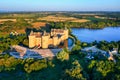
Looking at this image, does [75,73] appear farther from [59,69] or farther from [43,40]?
[43,40]

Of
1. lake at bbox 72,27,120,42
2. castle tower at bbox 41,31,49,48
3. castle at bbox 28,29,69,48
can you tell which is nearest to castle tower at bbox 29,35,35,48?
castle at bbox 28,29,69,48

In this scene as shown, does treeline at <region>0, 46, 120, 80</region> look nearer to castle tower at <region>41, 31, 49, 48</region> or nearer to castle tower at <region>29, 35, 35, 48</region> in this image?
castle tower at <region>29, 35, 35, 48</region>

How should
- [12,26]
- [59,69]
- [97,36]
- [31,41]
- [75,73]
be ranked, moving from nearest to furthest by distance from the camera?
[75,73] → [59,69] → [31,41] → [97,36] → [12,26]

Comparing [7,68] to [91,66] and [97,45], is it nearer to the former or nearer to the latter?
[91,66]

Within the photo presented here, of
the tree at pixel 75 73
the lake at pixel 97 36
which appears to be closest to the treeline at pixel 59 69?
the tree at pixel 75 73

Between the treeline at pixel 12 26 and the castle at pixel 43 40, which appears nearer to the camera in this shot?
the castle at pixel 43 40

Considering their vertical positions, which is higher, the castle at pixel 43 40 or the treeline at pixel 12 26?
the castle at pixel 43 40

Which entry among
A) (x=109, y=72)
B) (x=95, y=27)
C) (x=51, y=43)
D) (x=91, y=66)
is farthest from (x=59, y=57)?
(x=95, y=27)

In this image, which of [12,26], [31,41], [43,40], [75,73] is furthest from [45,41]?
[12,26]

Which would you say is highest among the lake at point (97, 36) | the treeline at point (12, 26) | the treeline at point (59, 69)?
the treeline at point (59, 69)

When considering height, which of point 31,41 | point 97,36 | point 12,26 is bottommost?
point 97,36

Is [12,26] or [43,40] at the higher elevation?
[43,40]

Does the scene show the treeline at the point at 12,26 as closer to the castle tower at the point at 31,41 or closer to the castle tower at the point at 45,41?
the castle tower at the point at 31,41
